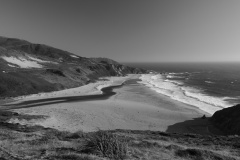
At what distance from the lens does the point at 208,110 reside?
41.3 metres

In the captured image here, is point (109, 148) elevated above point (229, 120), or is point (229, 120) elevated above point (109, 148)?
point (109, 148)

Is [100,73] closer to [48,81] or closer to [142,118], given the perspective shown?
[48,81]

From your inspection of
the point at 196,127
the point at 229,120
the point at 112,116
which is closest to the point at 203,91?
the point at 229,120

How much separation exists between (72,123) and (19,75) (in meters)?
39.7

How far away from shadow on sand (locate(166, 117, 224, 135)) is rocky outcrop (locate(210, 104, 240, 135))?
3.01 feet

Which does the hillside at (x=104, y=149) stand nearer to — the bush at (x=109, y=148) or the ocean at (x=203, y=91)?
the bush at (x=109, y=148)

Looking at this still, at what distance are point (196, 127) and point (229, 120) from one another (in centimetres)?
498

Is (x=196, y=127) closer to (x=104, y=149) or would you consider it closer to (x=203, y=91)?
(x=104, y=149)

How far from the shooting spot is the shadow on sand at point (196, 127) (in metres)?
28.1

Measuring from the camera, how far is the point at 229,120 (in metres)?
29.5

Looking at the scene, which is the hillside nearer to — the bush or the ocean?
the bush

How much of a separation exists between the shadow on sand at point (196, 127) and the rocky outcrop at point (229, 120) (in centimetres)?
92

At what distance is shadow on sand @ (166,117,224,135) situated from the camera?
92.2 feet

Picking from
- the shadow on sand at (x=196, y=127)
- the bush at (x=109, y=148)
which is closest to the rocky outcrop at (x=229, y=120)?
the shadow on sand at (x=196, y=127)
